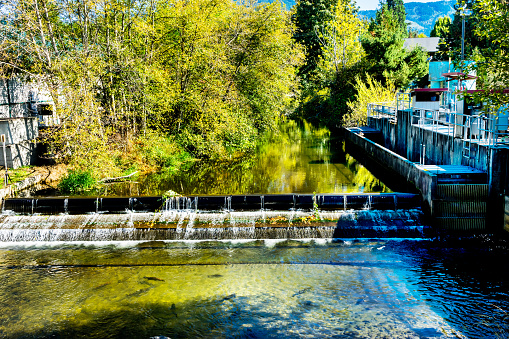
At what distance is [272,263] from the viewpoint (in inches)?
512

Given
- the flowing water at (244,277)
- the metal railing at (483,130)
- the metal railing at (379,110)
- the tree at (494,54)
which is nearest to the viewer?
the flowing water at (244,277)

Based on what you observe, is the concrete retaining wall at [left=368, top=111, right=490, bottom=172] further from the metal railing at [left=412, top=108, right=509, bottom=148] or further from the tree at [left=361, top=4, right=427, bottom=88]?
the tree at [left=361, top=4, right=427, bottom=88]

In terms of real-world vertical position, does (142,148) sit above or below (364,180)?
above

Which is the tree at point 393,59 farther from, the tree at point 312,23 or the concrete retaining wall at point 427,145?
the tree at point 312,23

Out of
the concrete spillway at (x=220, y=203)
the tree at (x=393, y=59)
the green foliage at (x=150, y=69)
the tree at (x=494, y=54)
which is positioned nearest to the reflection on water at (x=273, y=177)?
the green foliage at (x=150, y=69)

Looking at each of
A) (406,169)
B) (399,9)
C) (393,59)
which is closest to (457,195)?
(406,169)

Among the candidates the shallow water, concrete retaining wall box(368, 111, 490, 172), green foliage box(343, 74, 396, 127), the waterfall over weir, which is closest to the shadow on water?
the waterfall over weir

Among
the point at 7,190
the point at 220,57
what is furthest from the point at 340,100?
the point at 7,190

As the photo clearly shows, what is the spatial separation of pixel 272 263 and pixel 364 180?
10.3m

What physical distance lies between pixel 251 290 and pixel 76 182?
11.9 m

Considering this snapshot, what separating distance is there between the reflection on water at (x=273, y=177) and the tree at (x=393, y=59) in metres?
16.0

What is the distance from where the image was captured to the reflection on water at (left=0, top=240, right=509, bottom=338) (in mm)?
9617

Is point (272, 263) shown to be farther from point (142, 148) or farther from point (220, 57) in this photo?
point (220, 57)

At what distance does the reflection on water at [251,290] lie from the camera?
31.6 ft
